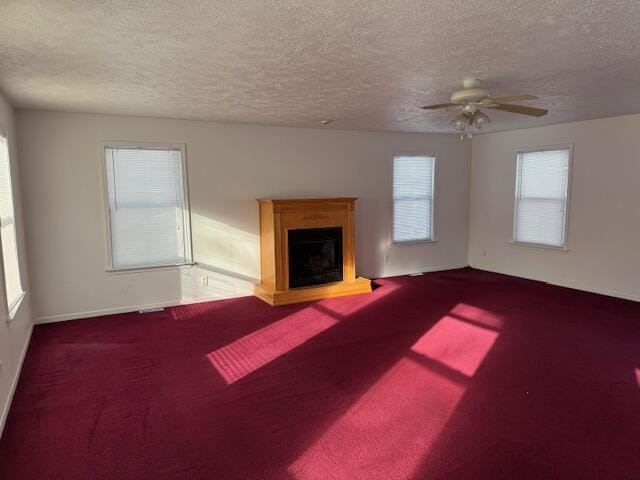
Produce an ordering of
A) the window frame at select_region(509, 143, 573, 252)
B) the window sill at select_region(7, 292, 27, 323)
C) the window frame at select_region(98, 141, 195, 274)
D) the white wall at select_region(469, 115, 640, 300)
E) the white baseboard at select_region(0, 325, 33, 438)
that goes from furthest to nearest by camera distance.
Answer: the window frame at select_region(509, 143, 573, 252)
the white wall at select_region(469, 115, 640, 300)
the window frame at select_region(98, 141, 195, 274)
the window sill at select_region(7, 292, 27, 323)
the white baseboard at select_region(0, 325, 33, 438)

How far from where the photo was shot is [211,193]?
5395 mm

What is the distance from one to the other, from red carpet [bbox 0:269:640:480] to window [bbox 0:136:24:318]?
56 centimetres

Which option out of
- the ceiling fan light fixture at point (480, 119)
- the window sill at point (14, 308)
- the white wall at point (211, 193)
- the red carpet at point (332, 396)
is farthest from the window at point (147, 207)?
the ceiling fan light fixture at point (480, 119)

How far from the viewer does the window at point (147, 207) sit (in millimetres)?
4930

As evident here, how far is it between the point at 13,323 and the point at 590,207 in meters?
6.44

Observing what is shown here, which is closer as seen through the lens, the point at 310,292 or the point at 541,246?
the point at 310,292

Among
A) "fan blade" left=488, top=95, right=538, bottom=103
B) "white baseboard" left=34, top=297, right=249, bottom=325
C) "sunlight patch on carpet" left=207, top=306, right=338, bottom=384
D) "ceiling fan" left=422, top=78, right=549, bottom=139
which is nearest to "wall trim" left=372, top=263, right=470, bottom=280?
"sunlight patch on carpet" left=207, top=306, right=338, bottom=384

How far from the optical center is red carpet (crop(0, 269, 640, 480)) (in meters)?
2.29

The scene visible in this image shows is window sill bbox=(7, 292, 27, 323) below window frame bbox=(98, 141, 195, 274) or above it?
below

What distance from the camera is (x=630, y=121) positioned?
5.15 meters

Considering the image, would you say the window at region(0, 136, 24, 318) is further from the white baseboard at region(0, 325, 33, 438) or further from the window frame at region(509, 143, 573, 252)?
the window frame at region(509, 143, 573, 252)

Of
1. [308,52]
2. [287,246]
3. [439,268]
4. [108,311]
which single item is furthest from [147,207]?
[439,268]

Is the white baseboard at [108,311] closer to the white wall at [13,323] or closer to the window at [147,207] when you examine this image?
the white wall at [13,323]

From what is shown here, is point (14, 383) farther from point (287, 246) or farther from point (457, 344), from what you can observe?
point (457, 344)
